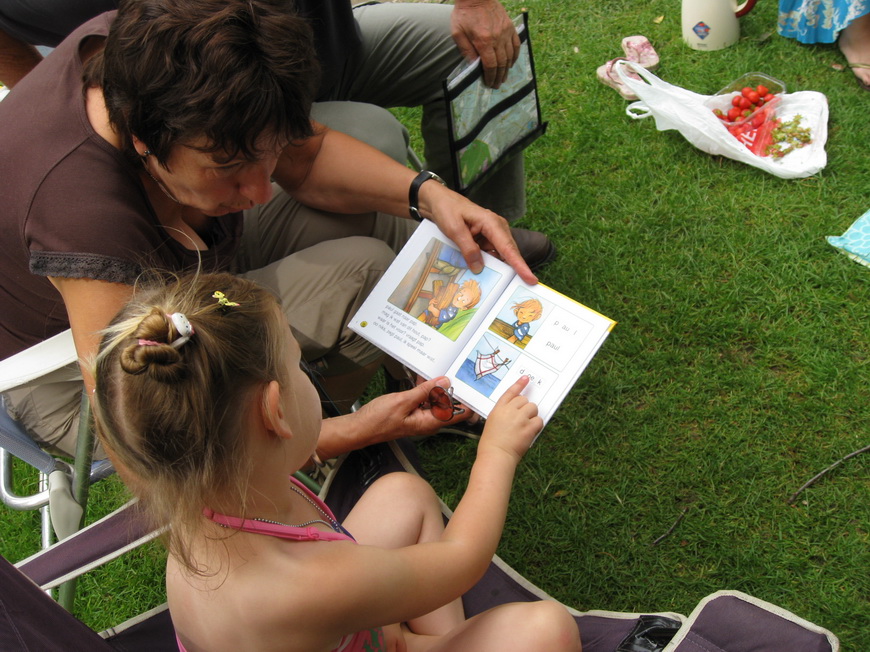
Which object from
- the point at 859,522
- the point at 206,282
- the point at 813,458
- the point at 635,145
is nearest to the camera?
the point at 206,282

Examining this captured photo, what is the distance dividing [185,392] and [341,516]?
0.77m

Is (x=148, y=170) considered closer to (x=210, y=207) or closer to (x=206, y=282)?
(x=210, y=207)

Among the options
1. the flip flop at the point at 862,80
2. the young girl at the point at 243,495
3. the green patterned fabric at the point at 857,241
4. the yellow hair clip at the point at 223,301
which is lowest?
the young girl at the point at 243,495

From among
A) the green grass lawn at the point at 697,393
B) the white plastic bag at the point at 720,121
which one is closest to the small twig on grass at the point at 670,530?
the green grass lawn at the point at 697,393

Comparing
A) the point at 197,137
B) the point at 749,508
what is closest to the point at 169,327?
the point at 197,137

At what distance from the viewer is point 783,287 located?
2330mm

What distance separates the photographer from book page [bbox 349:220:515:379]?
1705 millimetres

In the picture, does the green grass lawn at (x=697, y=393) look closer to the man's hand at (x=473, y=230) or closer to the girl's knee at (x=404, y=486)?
the girl's knee at (x=404, y=486)

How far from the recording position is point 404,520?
1.56 m

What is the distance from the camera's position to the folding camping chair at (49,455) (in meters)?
1.39

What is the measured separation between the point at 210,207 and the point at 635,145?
6.26 feet

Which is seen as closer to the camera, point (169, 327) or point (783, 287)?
point (169, 327)

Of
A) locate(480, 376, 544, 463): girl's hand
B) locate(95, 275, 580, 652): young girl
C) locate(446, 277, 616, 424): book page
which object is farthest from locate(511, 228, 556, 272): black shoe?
locate(95, 275, 580, 652): young girl

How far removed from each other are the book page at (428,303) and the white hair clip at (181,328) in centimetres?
75
